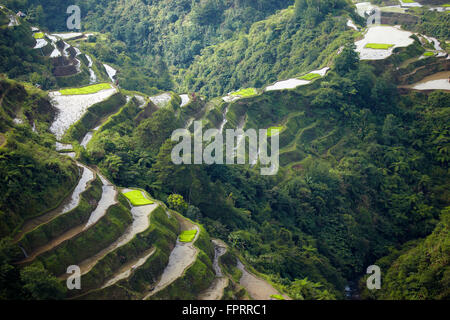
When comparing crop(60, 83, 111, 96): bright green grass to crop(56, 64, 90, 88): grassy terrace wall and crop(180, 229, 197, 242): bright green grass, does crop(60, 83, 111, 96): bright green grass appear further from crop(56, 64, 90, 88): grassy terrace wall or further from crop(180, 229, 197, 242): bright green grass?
crop(180, 229, 197, 242): bright green grass

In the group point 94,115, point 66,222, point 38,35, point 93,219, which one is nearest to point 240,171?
point 94,115

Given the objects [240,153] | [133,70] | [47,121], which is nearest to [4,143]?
[47,121]

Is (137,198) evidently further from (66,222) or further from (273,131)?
(273,131)

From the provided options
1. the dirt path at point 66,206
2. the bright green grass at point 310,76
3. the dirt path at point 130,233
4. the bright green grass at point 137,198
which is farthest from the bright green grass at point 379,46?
the dirt path at point 66,206

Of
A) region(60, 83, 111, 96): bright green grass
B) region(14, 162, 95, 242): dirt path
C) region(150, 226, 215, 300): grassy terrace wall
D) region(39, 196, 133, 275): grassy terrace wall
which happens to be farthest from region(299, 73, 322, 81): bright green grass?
region(39, 196, 133, 275): grassy terrace wall

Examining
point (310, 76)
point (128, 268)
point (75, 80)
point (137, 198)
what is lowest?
point (128, 268)

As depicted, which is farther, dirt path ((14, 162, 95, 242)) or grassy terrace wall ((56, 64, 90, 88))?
grassy terrace wall ((56, 64, 90, 88))

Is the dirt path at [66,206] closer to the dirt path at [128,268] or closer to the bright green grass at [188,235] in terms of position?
the dirt path at [128,268]
